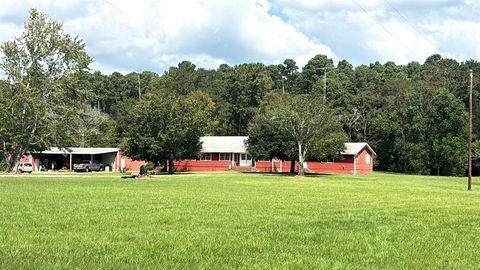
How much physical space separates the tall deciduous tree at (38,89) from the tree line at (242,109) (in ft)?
0.36

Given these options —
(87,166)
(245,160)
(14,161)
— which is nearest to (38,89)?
(14,161)

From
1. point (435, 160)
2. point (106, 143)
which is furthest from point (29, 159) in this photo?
point (435, 160)

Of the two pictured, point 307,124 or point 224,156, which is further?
point 224,156

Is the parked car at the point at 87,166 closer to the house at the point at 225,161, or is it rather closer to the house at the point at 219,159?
the house at the point at 225,161

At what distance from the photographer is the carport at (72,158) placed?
83.8 m

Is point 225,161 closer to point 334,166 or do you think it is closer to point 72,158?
point 334,166

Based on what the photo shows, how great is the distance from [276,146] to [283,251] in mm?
55500

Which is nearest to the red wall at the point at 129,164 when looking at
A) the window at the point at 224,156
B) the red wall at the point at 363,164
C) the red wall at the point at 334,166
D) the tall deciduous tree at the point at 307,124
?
the window at the point at 224,156

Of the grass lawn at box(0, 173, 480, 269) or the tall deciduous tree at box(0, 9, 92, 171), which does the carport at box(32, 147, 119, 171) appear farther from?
the grass lawn at box(0, 173, 480, 269)

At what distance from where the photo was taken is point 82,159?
86.6 metres

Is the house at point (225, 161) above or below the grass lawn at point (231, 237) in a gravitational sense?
above

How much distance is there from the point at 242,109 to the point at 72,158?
120 feet

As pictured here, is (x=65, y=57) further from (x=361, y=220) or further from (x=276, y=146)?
(x=361, y=220)

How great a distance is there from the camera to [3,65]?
60.8 metres
